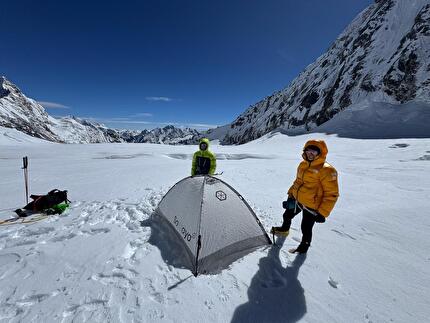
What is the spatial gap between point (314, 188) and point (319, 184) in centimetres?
13

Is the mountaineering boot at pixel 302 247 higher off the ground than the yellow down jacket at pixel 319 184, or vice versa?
the yellow down jacket at pixel 319 184

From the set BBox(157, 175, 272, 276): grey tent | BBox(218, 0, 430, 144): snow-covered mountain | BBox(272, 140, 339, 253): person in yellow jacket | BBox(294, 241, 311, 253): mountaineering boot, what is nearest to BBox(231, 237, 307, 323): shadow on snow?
BBox(294, 241, 311, 253): mountaineering boot

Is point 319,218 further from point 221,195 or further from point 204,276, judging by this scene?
point 204,276

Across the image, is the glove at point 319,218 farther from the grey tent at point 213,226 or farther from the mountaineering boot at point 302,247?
the grey tent at point 213,226

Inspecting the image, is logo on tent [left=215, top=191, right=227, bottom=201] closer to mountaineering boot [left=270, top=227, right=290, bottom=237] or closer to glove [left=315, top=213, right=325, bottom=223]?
mountaineering boot [left=270, top=227, right=290, bottom=237]

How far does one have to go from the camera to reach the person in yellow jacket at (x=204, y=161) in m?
8.16

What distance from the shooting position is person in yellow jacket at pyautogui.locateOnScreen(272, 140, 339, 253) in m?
4.35

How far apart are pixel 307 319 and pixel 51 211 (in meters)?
6.59

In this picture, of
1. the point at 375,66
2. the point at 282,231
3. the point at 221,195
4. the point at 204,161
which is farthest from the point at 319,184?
the point at 375,66

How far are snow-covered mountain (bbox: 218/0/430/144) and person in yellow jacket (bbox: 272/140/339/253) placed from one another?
41.3 metres

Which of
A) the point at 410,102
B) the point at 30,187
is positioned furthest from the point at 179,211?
the point at 410,102

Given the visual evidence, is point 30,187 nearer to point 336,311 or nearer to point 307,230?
point 307,230

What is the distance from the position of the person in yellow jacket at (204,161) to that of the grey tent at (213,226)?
2667 millimetres

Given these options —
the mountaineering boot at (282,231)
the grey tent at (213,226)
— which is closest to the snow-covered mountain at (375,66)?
the mountaineering boot at (282,231)
